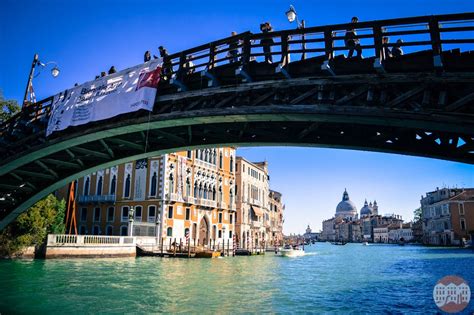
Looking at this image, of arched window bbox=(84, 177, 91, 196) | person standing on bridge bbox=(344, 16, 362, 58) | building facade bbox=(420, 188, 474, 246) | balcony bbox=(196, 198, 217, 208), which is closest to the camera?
person standing on bridge bbox=(344, 16, 362, 58)

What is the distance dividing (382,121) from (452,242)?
77.1m

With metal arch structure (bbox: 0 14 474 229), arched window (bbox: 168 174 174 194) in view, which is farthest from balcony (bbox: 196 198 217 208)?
metal arch structure (bbox: 0 14 474 229)

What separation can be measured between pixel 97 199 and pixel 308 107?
36.3 m

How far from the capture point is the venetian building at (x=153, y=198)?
3700 cm

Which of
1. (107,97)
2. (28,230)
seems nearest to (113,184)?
(28,230)

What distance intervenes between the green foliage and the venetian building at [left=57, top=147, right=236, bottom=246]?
8971 mm

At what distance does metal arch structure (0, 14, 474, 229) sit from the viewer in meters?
5.63

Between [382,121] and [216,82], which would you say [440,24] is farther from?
[216,82]

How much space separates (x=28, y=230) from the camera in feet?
79.0

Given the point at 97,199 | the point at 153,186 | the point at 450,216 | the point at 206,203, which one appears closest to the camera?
the point at 153,186

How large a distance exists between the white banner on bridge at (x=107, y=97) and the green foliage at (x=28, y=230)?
1502 cm

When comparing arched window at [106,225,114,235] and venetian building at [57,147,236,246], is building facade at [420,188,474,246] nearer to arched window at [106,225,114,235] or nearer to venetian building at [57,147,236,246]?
venetian building at [57,147,236,246]

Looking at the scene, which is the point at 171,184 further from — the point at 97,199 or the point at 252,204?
the point at 252,204

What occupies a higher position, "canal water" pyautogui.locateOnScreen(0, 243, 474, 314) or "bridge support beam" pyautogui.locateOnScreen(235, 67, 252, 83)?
"bridge support beam" pyautogui.locateOnScreen(235, 67, 252, 83)
